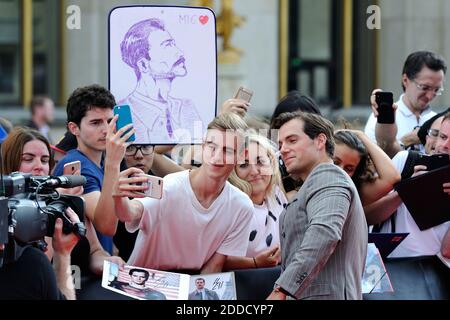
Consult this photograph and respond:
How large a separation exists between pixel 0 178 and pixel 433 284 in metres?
3.08

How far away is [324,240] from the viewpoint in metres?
5.31

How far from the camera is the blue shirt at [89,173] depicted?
6.47m

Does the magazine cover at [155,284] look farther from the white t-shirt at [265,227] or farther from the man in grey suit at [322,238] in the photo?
the man in grey suit at [322,238]

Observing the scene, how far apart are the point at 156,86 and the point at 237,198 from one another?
0.81 m

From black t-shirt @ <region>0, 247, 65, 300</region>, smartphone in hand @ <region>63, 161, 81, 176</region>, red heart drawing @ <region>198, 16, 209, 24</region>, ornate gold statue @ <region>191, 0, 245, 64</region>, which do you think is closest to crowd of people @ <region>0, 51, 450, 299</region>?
black t-shirt @ <region>0, 247, 65, 300</region>


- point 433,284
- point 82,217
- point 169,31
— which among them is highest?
point 169,31

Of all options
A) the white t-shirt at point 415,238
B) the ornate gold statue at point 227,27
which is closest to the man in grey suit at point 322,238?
the white t-shirt at point 415,238

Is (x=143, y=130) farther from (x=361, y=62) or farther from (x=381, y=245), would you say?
(x=361, y=62)

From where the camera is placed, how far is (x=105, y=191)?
237 inches


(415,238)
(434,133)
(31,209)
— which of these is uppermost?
(434,133)

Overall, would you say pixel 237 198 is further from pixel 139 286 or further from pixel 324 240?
pixel 324 240

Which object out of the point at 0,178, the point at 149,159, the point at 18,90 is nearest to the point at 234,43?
the point at 18,90

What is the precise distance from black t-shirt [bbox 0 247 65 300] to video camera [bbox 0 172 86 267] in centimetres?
6

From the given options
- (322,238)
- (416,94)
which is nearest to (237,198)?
(322,238)
